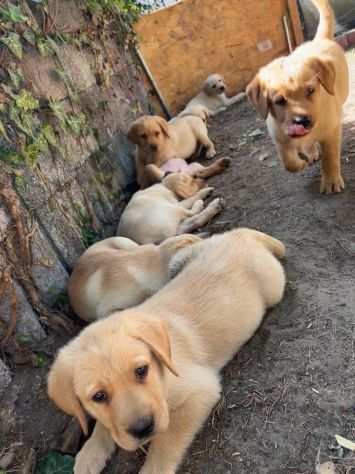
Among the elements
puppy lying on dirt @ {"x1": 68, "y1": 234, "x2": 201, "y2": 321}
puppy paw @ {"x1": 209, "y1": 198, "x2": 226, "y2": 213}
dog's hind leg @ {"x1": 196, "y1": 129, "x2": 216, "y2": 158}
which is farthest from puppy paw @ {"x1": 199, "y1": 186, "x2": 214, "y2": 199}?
dog's hind leg @ {"x1": 196, "y1": 129, "x2": 216, "y2": 158}

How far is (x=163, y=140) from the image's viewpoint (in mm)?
6531

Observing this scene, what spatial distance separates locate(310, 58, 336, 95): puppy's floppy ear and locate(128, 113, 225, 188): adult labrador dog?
2.30 meters

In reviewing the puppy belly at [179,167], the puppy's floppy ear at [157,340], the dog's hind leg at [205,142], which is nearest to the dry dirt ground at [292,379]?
the puppy's floppy ear at [157,340]

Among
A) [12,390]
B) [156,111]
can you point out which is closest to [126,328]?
[12,390]

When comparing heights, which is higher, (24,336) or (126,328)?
(126,328)

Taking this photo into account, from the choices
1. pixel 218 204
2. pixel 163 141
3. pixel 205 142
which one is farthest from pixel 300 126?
pixel 205 142

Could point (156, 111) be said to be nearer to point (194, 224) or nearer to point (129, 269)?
point (194, 224)

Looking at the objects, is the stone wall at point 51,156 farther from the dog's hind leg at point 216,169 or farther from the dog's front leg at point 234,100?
the dog's front leg at point 234,100

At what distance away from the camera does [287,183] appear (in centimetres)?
481

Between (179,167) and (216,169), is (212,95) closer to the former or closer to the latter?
(179,167)

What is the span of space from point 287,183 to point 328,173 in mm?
684

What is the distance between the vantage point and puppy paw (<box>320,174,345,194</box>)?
13.6ft

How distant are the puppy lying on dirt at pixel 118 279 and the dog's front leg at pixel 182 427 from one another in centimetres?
120

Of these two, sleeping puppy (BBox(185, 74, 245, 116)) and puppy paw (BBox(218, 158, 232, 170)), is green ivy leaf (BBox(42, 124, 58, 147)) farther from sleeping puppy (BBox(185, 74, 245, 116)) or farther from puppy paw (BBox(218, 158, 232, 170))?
sleeping puppy (BBox(185, 74, 245, 116))
